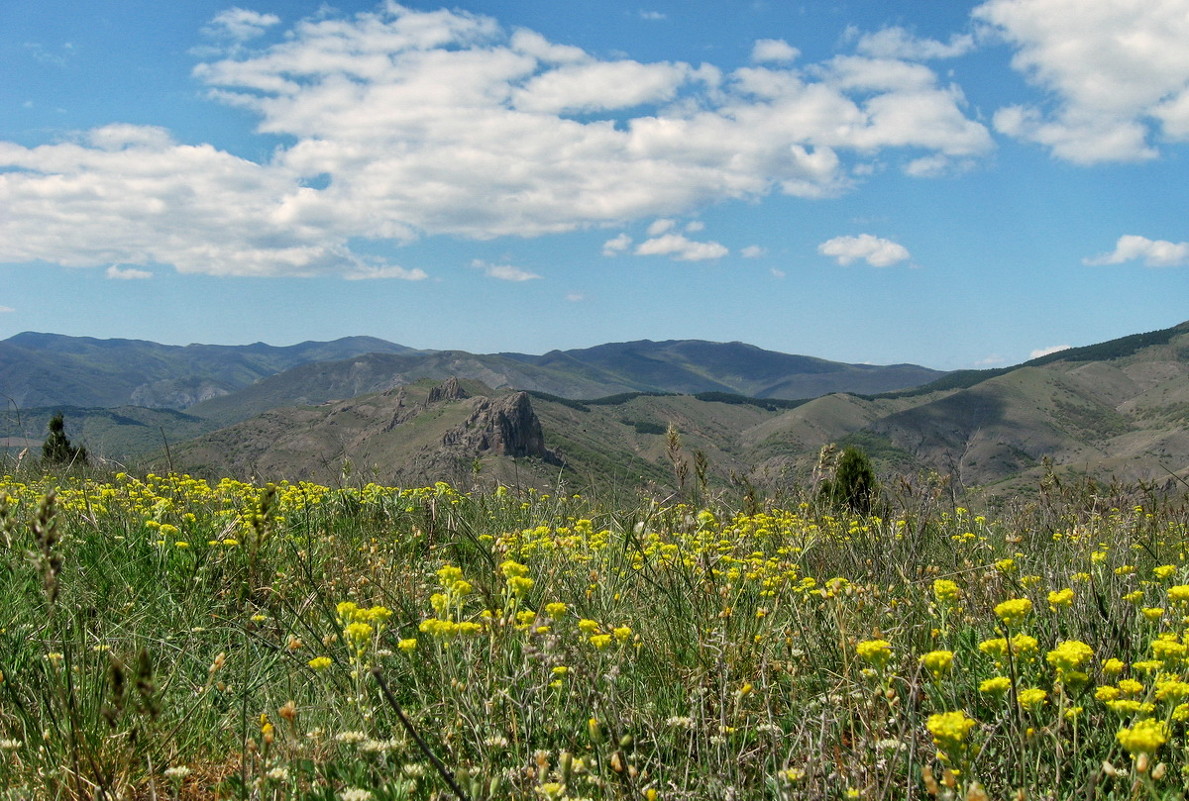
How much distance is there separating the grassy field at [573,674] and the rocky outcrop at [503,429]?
156228 mm

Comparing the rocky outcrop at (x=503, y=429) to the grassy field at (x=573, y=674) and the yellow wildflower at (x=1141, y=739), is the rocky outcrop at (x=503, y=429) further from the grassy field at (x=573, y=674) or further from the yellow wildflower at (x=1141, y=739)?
the yellow wildflower at (x=1141, y=739)

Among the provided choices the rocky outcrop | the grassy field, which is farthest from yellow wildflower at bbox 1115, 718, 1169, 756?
the rocky outcrop

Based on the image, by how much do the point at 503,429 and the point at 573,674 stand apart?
172 m

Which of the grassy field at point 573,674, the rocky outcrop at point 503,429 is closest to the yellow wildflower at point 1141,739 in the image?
the grassy field at point 573,674

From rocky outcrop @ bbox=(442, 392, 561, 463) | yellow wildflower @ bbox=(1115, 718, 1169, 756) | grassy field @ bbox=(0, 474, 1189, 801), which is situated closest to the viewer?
yellow wildflower @ bbox=(1115, 718, 1169, 756)

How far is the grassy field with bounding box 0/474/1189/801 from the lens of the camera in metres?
2.24

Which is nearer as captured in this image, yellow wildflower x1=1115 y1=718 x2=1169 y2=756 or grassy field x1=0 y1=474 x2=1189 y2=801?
yellow wildflower x1=1115 y1=718 x2=1169 y2=756

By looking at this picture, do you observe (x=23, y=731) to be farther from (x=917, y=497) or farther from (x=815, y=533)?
(x=917, y=497)

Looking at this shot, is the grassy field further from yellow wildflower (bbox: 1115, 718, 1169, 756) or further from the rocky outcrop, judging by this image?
the rocky outcrop

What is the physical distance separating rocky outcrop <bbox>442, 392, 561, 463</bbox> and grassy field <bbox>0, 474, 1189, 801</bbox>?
156228mm

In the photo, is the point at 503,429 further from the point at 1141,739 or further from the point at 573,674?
the point at 1141,739

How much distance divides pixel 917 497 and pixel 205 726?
6.19m

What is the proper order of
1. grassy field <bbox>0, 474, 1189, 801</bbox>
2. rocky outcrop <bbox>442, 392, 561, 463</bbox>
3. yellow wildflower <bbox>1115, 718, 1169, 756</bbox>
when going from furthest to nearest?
rocky outcrop <bbox>442, 392, 561, 463</bbox> < grassy field <bbox>0, 474, 1189, 801</bbox> < yellow wildflower <bbox>1115, 718, 1169, 756</bbox>

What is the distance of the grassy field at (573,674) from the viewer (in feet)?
7.36
